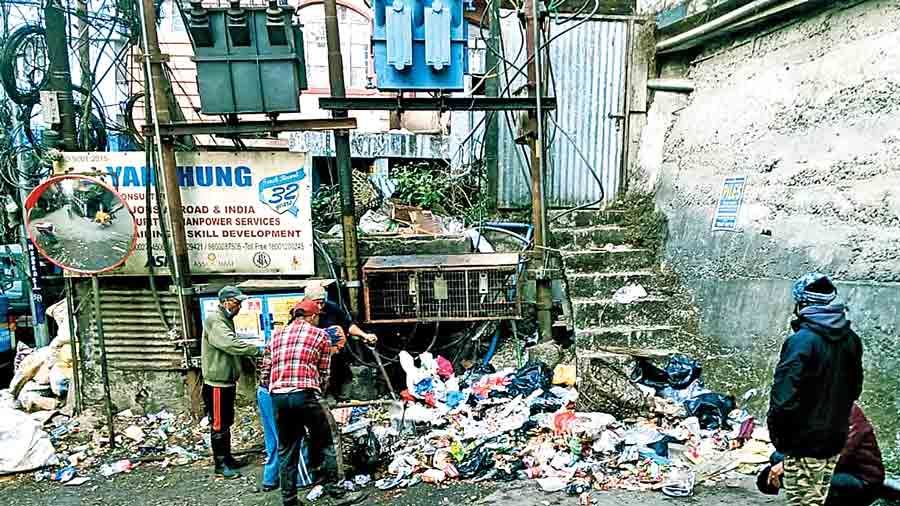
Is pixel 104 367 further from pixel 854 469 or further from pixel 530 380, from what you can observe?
pixel 854 469

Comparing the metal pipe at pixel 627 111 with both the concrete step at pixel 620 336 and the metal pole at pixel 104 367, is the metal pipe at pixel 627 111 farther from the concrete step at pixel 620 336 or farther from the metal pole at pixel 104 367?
the metal pole at pixel 104 367

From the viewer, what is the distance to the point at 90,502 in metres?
4.65

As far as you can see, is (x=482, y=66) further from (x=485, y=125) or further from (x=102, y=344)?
(x=102, y=344)

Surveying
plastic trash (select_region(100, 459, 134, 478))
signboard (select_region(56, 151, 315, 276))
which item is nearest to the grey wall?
signboard (select_region(56, 151, 315, 276))

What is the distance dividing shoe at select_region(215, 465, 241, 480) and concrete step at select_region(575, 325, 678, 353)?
11.7 ft

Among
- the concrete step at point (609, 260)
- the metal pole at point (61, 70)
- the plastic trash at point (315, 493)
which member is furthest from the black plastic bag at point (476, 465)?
the metal pole at point (61, 70)

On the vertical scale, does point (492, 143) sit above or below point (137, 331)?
above

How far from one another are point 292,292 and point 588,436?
10.9 ft

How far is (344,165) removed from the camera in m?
5.98

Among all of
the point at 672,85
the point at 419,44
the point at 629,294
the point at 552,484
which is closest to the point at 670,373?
the point at 629,294

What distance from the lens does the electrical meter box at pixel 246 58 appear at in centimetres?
505

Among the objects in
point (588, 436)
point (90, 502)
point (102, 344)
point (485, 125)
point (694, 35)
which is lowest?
point (90, 502)

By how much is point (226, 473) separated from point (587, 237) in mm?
4767

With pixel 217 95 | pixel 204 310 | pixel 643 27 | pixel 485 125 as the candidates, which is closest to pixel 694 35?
pixel 643 27
